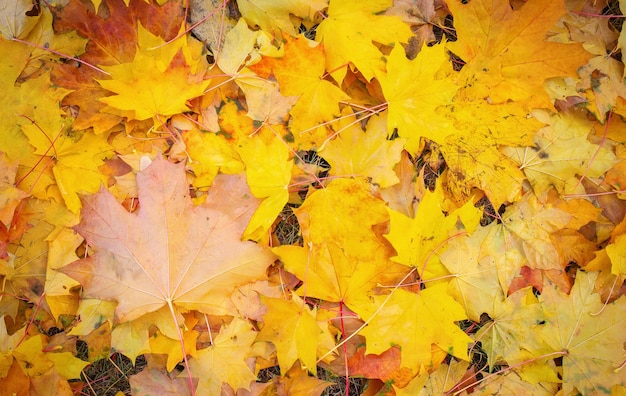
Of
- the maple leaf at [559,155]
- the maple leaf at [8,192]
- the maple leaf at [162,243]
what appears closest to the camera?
the maple leaf at [162,243]

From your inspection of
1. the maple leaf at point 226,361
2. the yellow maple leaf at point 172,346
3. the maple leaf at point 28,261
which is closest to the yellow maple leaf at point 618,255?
the maple leaf at point 226,361

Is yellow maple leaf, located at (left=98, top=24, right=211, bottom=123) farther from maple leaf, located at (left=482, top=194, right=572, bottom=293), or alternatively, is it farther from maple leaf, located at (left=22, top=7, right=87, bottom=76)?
maple leaf, located at (left=482, top=194, right=572, bottom=293)

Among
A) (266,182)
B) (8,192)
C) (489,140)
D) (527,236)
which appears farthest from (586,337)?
(8,192)

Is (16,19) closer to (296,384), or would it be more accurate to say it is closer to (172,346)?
(172,346)

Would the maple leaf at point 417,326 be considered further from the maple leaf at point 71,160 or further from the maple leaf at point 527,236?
the maple leaf at point 71,160

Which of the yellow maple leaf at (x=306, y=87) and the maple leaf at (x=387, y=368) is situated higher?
the yellow maple leaf at (x=306, y=87)
